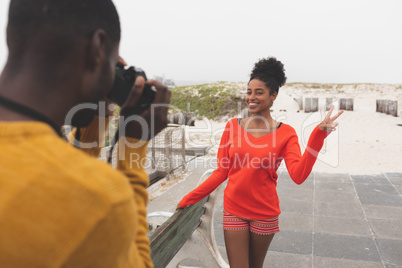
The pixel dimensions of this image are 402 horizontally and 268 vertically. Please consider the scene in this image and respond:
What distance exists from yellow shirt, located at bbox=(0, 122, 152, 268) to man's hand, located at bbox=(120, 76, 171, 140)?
282 mm

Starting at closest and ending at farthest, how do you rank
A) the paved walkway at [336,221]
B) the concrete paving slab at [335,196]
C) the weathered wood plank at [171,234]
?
1. the weathered wood plank at [171,234]
2. the paved walkway at [336,221]
3. the concrete paving slab at [335,196]

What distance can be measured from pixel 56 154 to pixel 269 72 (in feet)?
7.51

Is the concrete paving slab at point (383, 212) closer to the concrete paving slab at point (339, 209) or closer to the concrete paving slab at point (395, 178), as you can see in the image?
the concrete paving slab at point (339, 209)

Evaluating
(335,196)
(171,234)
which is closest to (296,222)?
(335,196)

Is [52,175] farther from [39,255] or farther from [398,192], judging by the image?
[398,192]

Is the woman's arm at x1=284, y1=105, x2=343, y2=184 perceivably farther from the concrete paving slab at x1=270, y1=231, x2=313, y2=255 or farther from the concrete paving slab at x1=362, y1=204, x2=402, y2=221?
the concrete paving slab at x1=362, y1=204, x2=402, y2=221

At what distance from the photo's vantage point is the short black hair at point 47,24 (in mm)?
730

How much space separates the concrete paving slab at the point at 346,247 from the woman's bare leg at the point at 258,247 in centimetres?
193

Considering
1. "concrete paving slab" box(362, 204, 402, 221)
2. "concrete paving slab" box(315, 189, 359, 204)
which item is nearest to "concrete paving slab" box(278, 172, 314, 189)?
"concrete paving slab" box(315, 189, 359, 204)

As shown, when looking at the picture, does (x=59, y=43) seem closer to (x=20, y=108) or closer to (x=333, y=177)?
(x=20, y=108)

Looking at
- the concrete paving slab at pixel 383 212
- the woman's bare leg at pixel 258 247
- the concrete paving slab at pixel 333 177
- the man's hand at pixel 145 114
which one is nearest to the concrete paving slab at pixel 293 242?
the concrete paving slab at pixel 383 212

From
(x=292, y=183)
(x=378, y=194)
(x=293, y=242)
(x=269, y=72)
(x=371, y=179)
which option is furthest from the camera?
(x=371, y=179)

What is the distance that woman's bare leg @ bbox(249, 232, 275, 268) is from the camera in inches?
92.5

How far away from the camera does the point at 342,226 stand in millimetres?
4766
